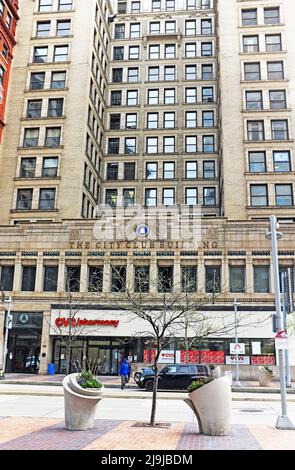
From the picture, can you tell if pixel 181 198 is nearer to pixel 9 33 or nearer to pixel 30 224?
pixel 30 224

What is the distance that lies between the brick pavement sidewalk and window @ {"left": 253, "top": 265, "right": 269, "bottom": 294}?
23.7m

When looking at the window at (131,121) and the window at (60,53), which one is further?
the window at (131,121)

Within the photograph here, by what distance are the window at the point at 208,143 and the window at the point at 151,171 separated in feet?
19.3

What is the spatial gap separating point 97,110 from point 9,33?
1171 cm

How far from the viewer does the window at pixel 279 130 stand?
4244 cm

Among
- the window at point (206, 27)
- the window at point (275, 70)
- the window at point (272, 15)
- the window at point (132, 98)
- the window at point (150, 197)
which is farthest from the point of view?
the window at point (206, 27)

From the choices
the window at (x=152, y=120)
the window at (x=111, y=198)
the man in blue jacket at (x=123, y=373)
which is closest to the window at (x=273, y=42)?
the window at (x=152, y=120)

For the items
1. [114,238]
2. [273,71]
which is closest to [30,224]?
[114,238]

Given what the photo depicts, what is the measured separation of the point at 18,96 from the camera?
46.2 metres

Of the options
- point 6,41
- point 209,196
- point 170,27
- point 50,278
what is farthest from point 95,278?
point 170,27

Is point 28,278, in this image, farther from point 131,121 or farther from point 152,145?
point 131,121

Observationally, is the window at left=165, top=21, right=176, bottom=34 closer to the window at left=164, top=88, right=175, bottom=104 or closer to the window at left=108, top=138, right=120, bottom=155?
the window at left=164, top=88, right=175, bottom=104

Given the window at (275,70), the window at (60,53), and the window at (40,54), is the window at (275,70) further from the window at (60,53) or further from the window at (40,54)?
the window at (40,54)

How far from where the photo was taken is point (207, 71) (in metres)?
53.6
